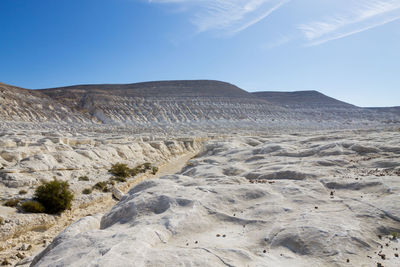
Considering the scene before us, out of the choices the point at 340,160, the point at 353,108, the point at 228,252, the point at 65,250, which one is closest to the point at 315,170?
the point at 340,160

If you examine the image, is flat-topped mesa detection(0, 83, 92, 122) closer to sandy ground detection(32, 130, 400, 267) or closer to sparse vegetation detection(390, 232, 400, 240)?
sandy ground detection(32, 130, 400, 267)

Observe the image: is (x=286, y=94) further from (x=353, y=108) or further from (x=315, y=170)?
(x=315, y=170)

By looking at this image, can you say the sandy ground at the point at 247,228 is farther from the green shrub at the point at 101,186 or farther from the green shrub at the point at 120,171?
the green shrub at the point at 120,171

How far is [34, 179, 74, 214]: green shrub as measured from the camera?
11.2 m

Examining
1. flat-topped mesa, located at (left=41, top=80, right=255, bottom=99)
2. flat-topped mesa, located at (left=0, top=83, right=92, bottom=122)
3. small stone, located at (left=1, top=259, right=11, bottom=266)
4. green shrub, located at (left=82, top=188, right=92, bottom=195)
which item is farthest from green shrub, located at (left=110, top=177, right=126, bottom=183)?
flat-topped mesa, located at (left=41, top=80, right=255, bottom=99)

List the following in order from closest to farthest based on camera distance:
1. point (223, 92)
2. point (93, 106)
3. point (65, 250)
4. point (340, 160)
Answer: point (65, 250) → point (340, 160) → point (93, 106) → point (223, 92)

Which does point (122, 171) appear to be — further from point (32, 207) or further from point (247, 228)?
point (247, 228)

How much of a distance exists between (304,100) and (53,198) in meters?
111

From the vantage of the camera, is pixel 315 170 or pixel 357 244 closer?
pixel 357 244

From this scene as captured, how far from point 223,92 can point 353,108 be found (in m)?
55.7

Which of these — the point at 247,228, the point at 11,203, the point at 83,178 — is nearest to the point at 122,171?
the point at 83,178

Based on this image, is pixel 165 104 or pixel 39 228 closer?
pixel 39 228

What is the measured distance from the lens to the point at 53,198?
11.3 metres

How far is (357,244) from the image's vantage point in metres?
4.74
